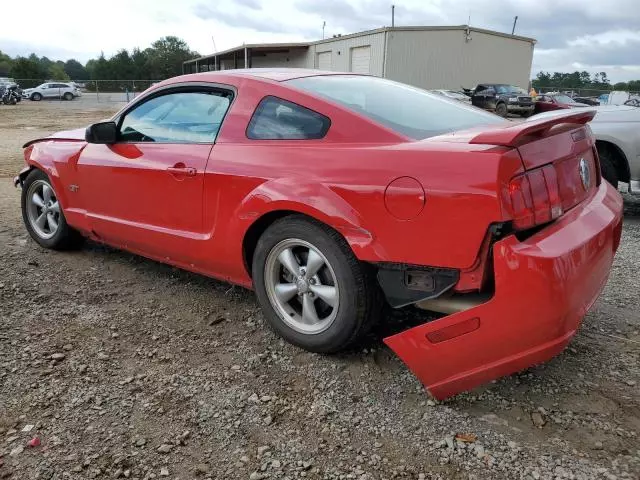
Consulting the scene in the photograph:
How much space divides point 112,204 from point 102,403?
5.57 feet

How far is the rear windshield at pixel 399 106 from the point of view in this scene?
8.78 ft

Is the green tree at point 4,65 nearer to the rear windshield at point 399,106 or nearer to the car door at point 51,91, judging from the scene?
the car door at point 51,91

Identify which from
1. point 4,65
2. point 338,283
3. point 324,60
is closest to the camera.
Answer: point 338,283

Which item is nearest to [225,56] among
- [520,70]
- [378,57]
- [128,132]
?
[378,57]

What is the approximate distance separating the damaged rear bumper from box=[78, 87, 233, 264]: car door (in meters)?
1.57

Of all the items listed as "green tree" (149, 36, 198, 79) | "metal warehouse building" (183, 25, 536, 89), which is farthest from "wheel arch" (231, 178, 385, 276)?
"green tree" (149, 36, 198, 79)

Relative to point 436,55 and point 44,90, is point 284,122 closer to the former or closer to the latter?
point 436,55

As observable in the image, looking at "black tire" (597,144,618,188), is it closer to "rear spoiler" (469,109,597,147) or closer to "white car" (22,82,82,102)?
"rear spoiler" (469,109,597,147)

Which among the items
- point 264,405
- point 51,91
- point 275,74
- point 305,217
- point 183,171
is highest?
point 275,74

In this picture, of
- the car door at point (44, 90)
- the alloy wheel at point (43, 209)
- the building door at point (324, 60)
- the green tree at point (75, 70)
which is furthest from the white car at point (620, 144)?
the green tree at point (75, 70)

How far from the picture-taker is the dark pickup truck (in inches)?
949

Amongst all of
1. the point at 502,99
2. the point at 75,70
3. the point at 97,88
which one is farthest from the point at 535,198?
the point at 75,70

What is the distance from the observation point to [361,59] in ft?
111

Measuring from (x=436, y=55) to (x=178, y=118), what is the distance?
103ft
